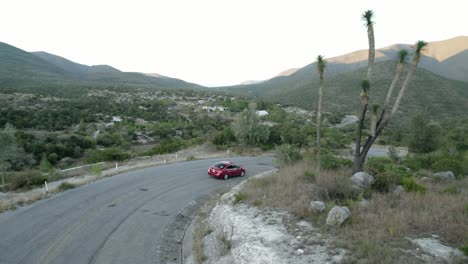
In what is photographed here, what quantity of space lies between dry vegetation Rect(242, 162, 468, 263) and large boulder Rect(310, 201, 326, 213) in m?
0.18

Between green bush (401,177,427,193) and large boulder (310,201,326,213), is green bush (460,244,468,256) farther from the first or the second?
green bush (401,177,427,193)

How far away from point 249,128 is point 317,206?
2445 cm

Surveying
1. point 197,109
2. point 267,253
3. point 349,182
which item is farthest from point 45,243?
point 197,109

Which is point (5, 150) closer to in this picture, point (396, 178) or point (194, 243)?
point (194, 243)

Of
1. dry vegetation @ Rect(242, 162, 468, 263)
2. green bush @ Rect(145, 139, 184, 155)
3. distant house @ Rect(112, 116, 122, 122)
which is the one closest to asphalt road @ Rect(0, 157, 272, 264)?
dry vegetation @ Rect(242, 162, 468, 263)

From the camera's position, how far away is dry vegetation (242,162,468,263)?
332 inches

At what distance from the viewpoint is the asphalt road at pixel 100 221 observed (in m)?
10.6

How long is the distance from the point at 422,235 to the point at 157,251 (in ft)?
31.0

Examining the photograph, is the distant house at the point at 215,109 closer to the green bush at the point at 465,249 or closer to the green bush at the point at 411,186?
the green bush at the point at 411,186

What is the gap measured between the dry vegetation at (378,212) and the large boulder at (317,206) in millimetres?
182

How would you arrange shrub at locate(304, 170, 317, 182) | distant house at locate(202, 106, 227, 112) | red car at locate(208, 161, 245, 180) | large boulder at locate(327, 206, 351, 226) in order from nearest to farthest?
1. large boulder at locate(327, 206, 351, 226)
2. shrub at locate(304, 170, 317, 182)
3. red car at locate(208, 161, 245, 180)
4. distant house at locate(202, 106, 227, 112)

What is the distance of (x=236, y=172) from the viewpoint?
78.8ft

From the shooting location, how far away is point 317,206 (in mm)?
11352

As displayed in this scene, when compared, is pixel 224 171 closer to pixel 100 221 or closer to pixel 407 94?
pixel 100 221
